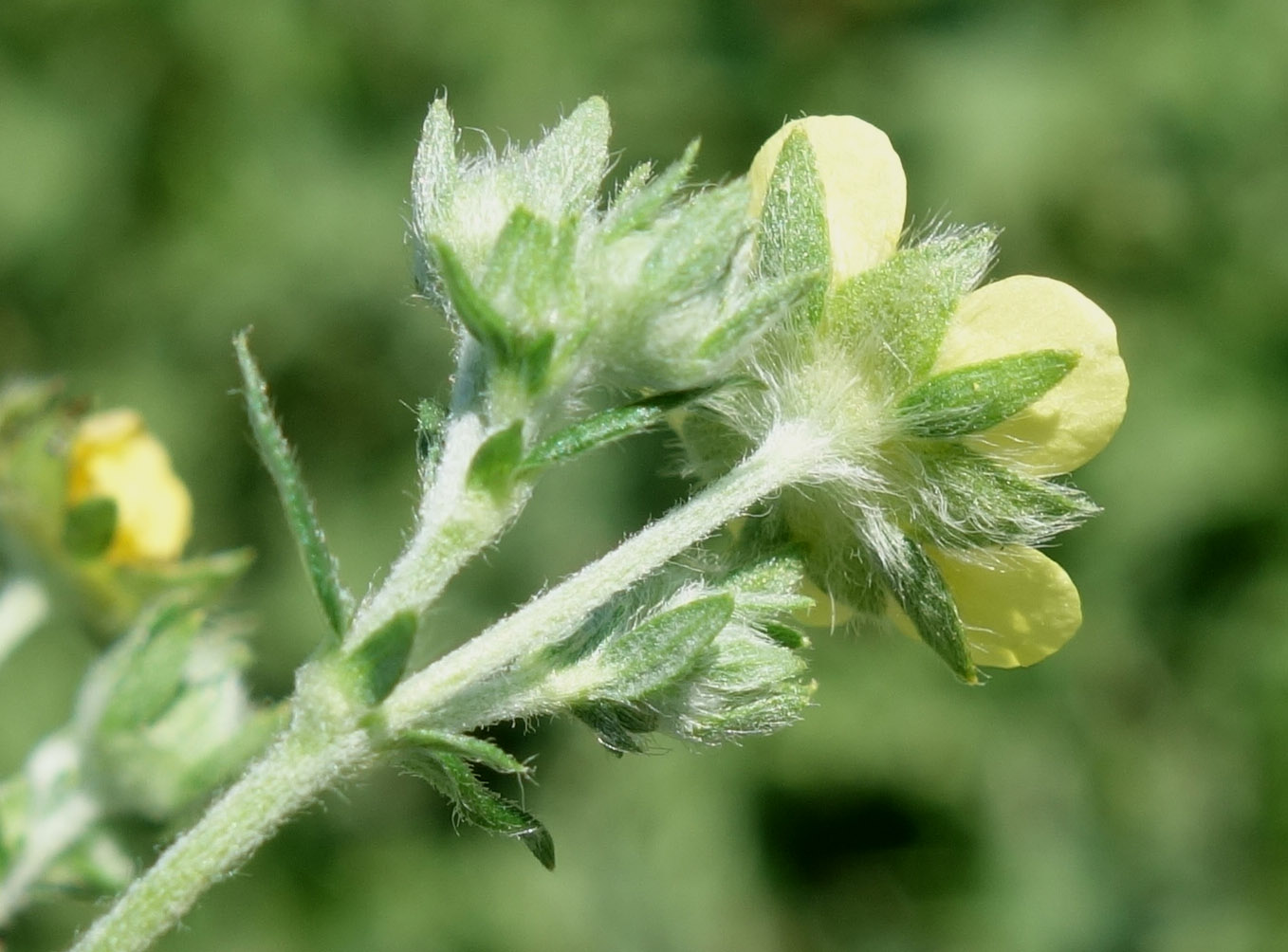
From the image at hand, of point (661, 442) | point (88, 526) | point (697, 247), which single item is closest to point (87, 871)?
point (88, 526)

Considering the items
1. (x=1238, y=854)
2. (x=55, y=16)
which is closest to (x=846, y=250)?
(x=1238, y=854)

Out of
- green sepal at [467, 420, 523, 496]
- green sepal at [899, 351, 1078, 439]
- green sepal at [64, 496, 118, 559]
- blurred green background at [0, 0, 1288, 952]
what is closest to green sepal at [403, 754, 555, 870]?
green sepal at [467, 420, 523, 496]

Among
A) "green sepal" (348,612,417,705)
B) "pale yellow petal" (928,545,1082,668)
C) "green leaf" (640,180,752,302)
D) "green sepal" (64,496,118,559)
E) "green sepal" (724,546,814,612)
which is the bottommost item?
"pale yellow petal" (928,545,1082,668)

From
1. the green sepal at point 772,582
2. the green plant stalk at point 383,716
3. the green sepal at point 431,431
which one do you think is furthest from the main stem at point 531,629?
the green sepal at point 431,431

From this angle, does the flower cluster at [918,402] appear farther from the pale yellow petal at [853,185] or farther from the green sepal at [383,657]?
the green sepal at [383,657]

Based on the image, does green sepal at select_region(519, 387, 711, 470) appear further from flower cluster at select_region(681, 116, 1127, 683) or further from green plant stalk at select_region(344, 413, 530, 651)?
flower cluster at select_region(681, 116, 1127, 683)

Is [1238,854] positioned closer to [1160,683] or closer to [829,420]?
[1160,683]
